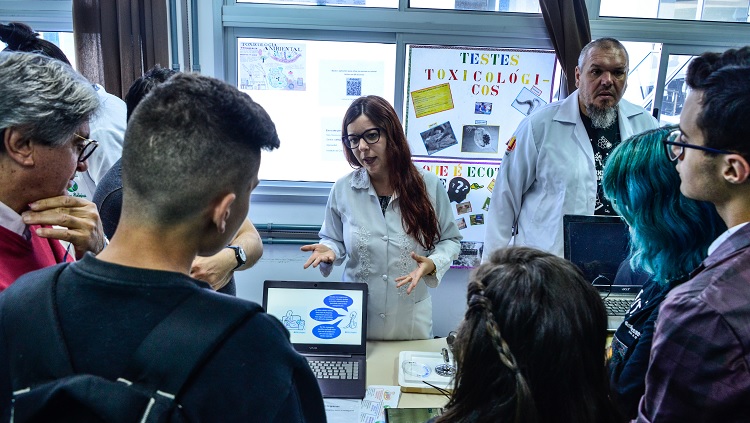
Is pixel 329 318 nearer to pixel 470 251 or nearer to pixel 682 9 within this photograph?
pixel 470 251

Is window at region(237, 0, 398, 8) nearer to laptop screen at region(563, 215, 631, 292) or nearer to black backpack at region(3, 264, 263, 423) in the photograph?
laptop screen at region(563, 215, 631, 292)

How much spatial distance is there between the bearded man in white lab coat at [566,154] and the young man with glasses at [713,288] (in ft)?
4.49

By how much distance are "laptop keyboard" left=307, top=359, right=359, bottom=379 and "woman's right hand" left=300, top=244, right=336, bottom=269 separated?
1.35 ft

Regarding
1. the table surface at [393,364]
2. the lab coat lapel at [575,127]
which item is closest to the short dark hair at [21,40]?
the table surface at [393,364]

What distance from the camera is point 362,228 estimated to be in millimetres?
2104

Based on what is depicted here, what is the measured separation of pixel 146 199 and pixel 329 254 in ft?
4.15

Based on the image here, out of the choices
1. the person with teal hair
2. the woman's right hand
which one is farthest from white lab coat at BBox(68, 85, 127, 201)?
the person with teal hair

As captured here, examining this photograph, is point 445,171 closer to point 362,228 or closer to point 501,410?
point 362,228

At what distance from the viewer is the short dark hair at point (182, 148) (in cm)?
70

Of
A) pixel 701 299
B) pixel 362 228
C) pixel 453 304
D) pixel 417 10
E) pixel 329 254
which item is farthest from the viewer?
pixel 453 304

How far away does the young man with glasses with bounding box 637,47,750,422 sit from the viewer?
84cm

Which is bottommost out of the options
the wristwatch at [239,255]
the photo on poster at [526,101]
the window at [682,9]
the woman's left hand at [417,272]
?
the woman's left hand at [417,272]

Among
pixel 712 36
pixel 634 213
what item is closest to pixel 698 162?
pixel 634 213

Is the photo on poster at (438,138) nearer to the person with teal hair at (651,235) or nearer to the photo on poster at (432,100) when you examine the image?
the photo on poster at (432,100)
